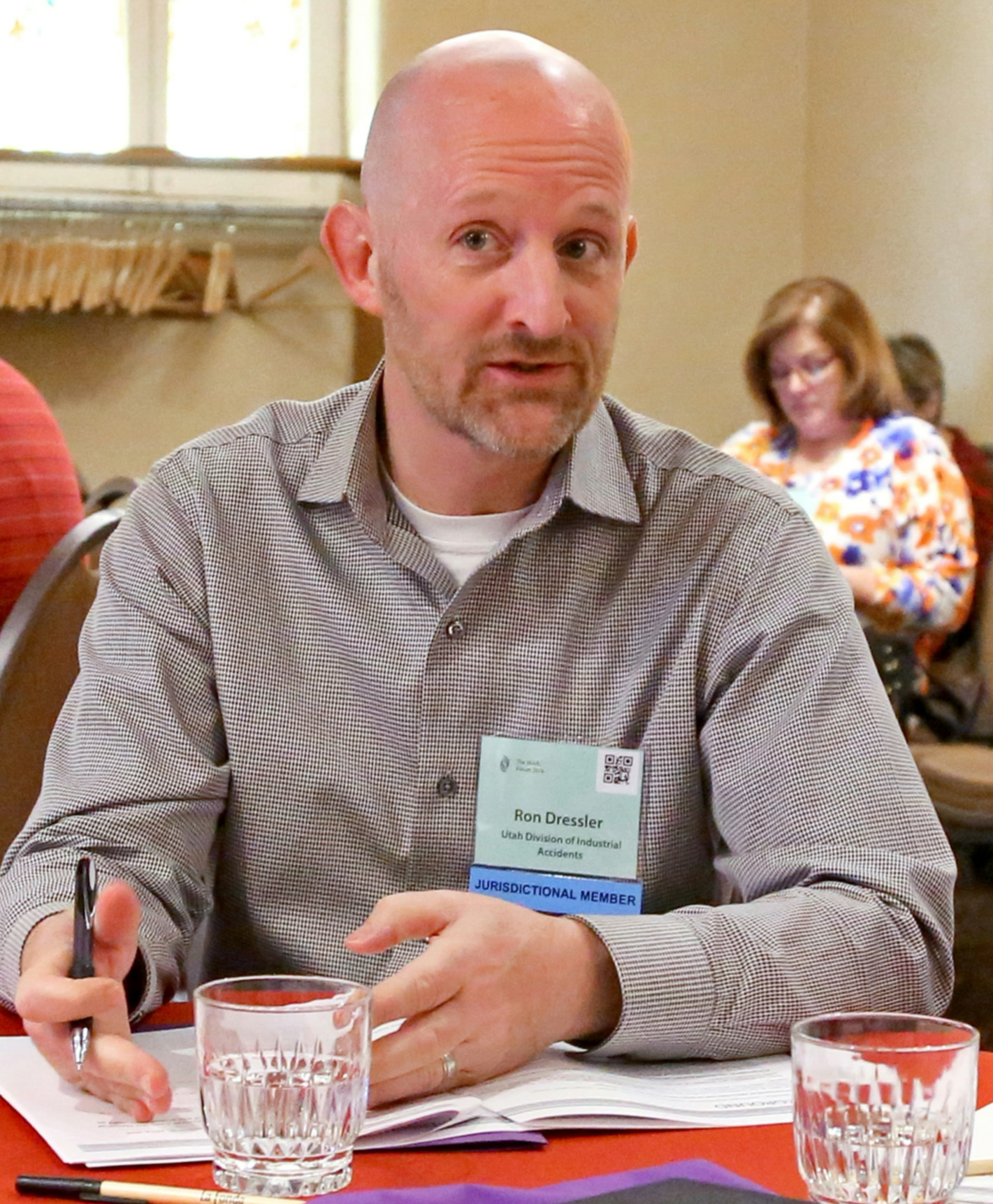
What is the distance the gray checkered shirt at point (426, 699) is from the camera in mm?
1273

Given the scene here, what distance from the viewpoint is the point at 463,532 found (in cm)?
145

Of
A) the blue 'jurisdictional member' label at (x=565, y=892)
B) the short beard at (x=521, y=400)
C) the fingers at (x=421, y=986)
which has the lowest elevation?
the blue 'jurisdictional member' label at (x=565, y=892)

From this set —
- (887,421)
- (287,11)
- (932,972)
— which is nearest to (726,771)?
(932,972)

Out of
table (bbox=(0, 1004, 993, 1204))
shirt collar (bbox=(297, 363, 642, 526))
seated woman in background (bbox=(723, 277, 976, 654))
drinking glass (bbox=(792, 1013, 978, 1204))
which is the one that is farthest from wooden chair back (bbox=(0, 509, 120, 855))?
seated woman in background (bbox=(723, 277, 976, 654))

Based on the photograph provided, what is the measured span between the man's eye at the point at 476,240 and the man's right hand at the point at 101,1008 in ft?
2.07

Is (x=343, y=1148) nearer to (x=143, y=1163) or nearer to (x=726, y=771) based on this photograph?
(x=143, y=1163)

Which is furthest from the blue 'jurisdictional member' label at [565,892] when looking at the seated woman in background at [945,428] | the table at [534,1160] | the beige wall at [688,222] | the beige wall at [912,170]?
the beige wall at [688,222]

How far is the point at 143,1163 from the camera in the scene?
32.9 inches

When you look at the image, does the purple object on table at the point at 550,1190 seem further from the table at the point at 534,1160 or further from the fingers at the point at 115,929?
the fingers at the point at 115,929

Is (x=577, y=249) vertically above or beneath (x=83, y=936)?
above

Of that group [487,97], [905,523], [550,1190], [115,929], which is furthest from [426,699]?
[905,523]

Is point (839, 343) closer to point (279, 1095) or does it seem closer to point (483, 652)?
point (483, 652)

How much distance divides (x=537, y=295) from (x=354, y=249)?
312 millimetres

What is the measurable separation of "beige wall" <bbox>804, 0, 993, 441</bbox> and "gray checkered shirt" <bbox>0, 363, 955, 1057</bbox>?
3.54m
